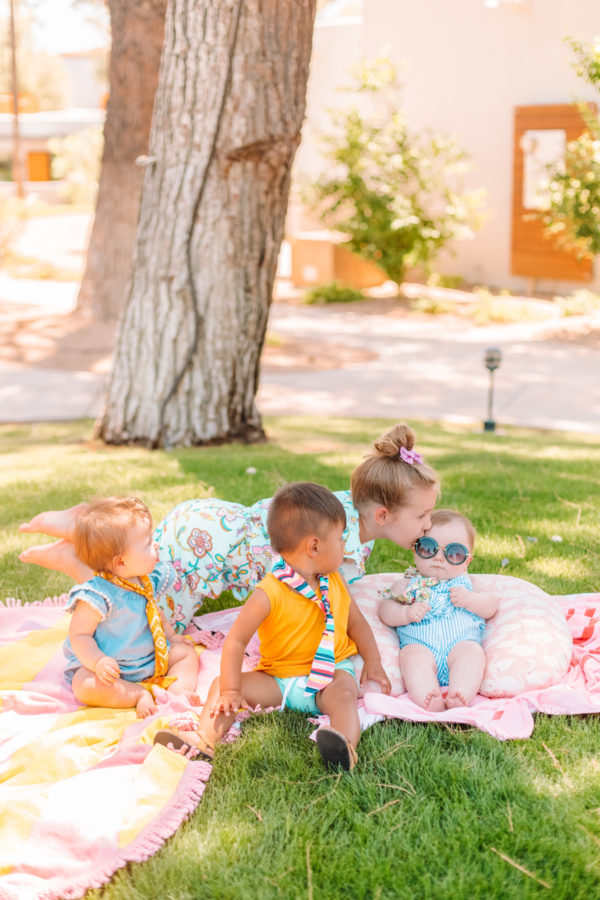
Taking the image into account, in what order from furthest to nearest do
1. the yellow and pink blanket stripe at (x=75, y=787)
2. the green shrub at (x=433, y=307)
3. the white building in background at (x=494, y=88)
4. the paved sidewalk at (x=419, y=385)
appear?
the white building in background at (x=494, y=88) < the green shrub at (x=433, y=307) < the paved sidewalk at (x=419, y=385) < the yellow and pink blanket stripe at (x=75, y=787)

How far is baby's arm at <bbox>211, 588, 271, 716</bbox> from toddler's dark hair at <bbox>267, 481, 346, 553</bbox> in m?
0.18

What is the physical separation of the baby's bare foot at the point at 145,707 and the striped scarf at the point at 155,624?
0.18 meters

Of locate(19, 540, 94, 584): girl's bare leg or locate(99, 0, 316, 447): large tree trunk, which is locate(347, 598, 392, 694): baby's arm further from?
locate(99, 0, 316, 447): large tree trunk

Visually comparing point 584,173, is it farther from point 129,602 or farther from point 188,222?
point 129,602

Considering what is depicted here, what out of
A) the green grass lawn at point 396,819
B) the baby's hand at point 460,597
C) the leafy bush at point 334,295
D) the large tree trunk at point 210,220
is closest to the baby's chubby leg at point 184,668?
the green grass lawn at point 396,819

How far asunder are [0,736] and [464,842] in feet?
4.50

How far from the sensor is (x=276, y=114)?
5.20 m

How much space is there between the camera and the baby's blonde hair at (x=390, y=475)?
3.09m

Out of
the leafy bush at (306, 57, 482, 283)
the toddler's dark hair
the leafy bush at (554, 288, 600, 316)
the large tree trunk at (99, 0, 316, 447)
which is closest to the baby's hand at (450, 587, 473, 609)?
the toddler's dark hair

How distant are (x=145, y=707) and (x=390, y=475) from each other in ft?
3.57

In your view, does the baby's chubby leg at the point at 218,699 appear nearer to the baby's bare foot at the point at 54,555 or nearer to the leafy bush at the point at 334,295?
the baby's bare foot at the point at 54,555

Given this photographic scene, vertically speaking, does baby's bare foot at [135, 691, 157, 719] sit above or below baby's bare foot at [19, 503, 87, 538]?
below

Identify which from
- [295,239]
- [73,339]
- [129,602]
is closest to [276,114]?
[129,602]

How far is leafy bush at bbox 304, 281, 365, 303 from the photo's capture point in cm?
1532
